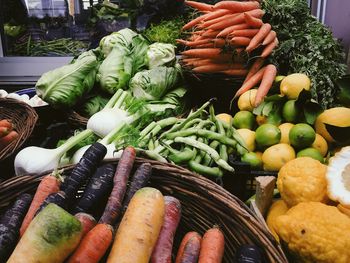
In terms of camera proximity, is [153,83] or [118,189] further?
[153,83]

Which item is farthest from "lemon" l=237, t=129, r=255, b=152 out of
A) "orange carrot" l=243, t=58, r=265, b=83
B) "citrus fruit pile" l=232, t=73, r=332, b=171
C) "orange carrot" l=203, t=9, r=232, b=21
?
"orange carrot" l=203, t=9, r=232, b=21

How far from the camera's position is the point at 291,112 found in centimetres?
174

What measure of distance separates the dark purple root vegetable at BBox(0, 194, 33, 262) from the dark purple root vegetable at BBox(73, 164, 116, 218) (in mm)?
158

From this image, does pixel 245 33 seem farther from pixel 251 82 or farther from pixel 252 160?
pixel 252 160

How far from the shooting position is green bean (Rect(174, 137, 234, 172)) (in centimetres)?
149

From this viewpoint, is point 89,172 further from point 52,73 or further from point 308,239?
point 52,73

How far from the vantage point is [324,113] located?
1692 millimetres

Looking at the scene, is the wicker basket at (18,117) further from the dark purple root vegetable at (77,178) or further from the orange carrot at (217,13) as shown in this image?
the orange carrot at (217,13)

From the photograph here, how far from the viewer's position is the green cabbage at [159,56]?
2586 millimetres

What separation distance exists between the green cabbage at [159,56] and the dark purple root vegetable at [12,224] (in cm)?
159

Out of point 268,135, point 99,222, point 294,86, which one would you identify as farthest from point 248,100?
point 99,222

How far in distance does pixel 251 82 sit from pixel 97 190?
1.23 m

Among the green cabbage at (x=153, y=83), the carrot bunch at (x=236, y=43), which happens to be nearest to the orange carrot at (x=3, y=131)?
the green cabbage at (x=153, y=83)

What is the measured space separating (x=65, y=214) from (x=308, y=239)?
2.19ft
